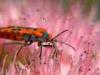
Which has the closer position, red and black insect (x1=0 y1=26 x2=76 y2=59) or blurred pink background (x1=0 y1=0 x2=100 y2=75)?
red and black insect (x1=0 y1=26 x2=76 y2=59)

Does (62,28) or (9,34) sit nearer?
(9,34)

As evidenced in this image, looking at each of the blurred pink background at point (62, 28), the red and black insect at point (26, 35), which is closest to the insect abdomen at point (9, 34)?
the red and black insect at point (26, 35)

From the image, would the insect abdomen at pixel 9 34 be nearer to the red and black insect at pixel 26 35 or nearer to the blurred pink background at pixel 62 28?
the red and black insect at pixel 26 35

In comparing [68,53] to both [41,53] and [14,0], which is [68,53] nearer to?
[41,53]

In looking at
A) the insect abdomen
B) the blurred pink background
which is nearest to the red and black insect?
the insect abdomen

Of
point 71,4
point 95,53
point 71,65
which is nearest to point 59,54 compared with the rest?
point 71,65

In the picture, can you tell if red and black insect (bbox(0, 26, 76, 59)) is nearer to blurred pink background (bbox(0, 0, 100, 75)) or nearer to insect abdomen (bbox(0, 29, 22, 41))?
insect abdomen (bbox(0, 29, 22, 41))

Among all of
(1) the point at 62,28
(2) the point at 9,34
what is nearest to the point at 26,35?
(2) the point at 9,34

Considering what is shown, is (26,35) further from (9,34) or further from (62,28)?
(62,28)

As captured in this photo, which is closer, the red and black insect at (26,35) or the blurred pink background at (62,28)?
the red and black insect at (26,35)

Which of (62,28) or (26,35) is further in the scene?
(62,28)

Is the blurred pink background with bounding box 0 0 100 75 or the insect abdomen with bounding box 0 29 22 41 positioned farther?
the blurred pink background with bounding box 0 0 100 75
